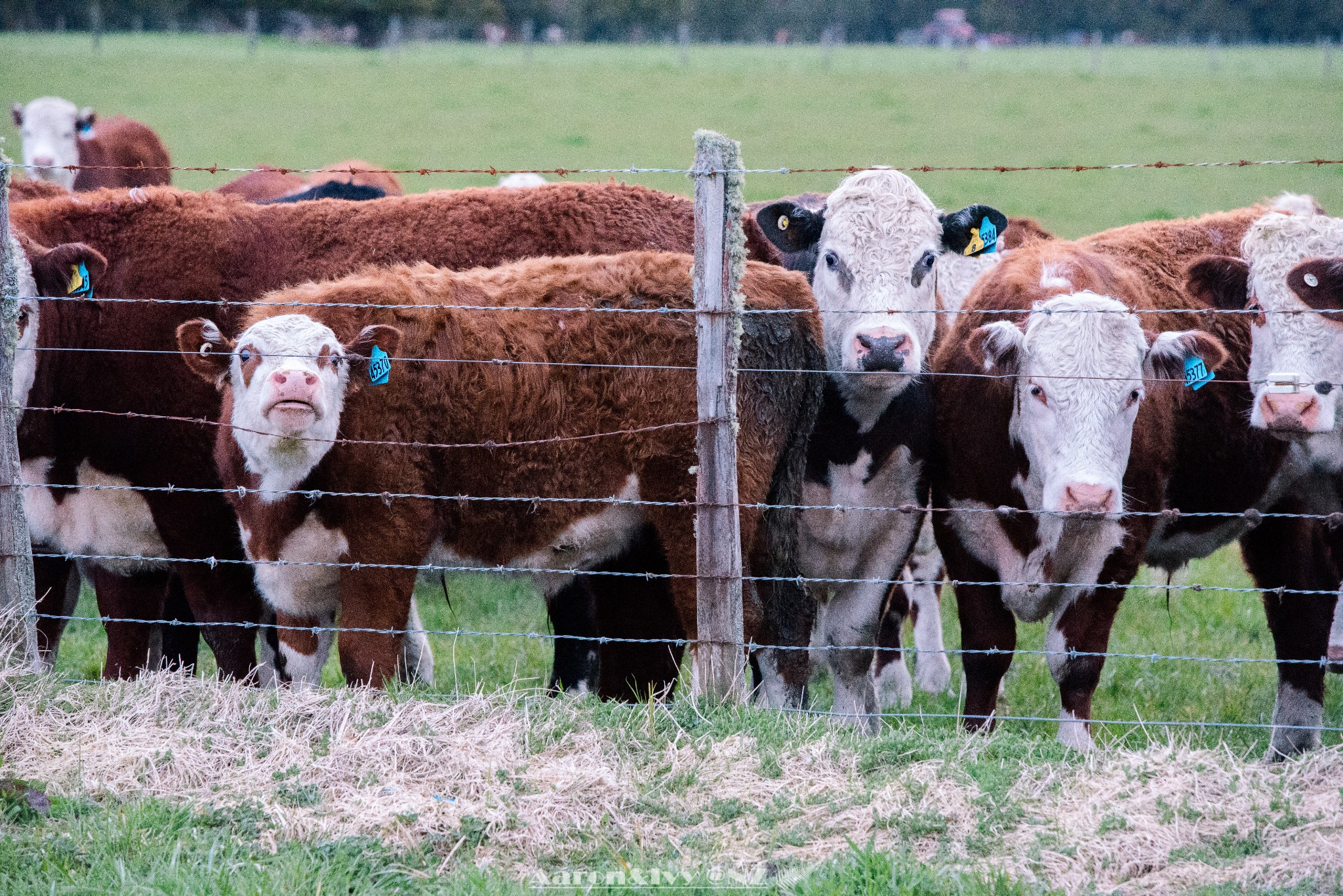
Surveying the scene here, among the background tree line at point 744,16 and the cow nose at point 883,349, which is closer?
the cow nose at point 883,349

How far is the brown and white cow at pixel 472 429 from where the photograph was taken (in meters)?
4.78

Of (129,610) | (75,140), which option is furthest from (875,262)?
(75,140)

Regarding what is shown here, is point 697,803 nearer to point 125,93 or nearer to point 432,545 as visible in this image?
point 432,545

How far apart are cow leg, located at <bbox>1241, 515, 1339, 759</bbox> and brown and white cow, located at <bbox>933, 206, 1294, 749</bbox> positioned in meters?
0.16

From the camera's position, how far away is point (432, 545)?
505cm

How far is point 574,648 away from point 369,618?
5.45 feet

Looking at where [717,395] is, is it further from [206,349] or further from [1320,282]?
[1320,282]

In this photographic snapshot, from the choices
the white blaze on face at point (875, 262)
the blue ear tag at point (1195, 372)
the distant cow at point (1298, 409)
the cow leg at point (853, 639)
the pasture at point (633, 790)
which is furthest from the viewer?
the cow leg at point (853, 639)

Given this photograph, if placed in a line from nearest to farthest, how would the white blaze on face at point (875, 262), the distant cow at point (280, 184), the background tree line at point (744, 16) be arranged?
1. the white blaze on face at point (875, 262)
2. the distant cow at point (280, 184)
3. the background tree line at point (744, 16)

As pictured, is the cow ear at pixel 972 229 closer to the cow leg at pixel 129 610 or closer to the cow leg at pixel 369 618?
the cow leg at pixel 369 618

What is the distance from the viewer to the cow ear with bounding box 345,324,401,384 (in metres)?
4.71

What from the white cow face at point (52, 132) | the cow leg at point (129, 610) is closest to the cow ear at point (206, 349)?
the cow leg at point (129, 610)

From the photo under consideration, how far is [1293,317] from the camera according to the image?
5.40 meters

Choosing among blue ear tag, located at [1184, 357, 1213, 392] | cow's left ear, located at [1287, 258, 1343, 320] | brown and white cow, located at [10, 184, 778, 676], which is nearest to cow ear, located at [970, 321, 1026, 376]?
blue ear tag, located at [1184, 357, 1213, 392]
